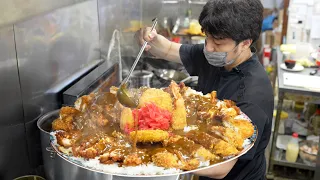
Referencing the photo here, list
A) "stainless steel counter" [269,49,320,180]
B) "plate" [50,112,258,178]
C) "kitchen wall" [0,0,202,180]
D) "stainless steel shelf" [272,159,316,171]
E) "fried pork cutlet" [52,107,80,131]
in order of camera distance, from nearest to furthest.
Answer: "plate" [50,112,258,178], "fried pork cutlet" [52,107,80,131], "kitchen wall" [0,0,202,180], "stainless steel counter" [269,49,320,180], "stainless steel shelf" [272,159,316,171]

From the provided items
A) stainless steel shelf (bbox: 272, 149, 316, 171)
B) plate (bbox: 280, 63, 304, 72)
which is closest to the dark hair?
plate (bbox: 280, 63, 304, 72)

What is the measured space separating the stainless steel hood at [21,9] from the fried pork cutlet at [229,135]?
1129 mm

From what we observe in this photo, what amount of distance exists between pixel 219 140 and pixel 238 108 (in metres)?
0.31

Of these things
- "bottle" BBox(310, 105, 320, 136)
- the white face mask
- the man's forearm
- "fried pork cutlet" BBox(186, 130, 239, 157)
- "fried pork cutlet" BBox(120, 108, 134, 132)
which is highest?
the white face mask

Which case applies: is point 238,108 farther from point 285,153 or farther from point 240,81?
point 285,153

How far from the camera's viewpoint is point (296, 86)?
11.5ft

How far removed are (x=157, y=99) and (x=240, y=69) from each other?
54 cm

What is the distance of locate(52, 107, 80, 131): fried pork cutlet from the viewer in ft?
5.00

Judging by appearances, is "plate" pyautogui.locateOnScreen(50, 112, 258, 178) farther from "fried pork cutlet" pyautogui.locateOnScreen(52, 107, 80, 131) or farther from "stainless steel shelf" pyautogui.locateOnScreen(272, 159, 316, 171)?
"stainless steel shelf" pyautogui.locateOnScreen(272, 159, 316, 171)

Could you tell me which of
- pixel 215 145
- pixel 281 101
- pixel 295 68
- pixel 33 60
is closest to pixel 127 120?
pixel 215 145

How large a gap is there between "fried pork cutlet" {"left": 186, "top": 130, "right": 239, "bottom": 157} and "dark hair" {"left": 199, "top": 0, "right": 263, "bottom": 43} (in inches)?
23.0

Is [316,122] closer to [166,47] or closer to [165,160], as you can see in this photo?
[166,47]

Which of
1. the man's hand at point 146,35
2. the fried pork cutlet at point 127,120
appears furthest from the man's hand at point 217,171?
the man's hand at point 146,35

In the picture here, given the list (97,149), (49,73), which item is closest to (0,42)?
(49,73)
